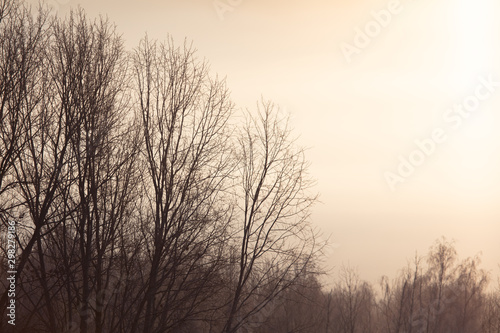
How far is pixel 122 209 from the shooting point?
14.3m

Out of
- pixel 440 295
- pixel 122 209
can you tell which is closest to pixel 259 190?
pixel 122 209

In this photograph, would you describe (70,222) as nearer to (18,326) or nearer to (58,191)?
(58,191)

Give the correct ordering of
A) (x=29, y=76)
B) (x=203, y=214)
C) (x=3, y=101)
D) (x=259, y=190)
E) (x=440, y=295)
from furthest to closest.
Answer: (x=440, y=295)
(x=259, y=190)
(x=203, y=214)
(x=29, y=76)
(x=3, y=101)

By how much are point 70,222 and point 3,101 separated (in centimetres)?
354

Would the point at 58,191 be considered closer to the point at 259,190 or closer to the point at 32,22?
the point at 32,22

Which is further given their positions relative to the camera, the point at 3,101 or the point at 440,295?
the point at 440,295

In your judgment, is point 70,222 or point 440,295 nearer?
point 70,222

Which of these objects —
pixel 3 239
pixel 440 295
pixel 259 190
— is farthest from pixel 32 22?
pixel 440 295

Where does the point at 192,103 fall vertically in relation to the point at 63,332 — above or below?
above

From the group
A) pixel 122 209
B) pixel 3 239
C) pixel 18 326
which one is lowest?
pixel 18 326

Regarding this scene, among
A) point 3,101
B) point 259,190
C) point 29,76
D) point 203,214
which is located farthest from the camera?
point 259,190

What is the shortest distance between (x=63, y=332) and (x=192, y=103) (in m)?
5.97

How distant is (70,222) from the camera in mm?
14922

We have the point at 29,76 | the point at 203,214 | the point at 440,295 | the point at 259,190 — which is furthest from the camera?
the point at 440,295
